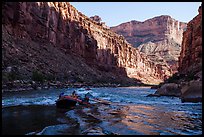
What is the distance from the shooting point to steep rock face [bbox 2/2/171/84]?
53.5 m

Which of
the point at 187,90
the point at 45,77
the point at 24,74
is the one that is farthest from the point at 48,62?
the point at 187,90

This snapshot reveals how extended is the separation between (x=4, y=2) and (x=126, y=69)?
64282mm

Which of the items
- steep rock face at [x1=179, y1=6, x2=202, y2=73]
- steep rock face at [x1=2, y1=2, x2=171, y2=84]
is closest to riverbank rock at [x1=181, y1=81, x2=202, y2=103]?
steep rock face at [x1=179, y1=6, x2=202, y2=73]

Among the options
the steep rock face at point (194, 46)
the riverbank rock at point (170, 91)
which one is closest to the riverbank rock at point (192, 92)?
the riverbank rock at point (170, 91)

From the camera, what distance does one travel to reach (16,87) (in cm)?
3659

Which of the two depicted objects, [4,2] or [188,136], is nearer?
[188,136]

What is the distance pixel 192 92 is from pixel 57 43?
56.1m

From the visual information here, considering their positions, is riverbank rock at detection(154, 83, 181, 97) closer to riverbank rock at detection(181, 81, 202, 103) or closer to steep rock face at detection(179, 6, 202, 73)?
riverbank rock at detection(181, 81, 202, 103)

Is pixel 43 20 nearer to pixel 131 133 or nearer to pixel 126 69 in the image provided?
pixel 126 69

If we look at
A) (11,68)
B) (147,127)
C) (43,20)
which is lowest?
(147,127)

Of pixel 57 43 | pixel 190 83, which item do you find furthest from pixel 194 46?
pixel 57 43

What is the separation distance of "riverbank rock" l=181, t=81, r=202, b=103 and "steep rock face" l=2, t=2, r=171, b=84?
30654mm

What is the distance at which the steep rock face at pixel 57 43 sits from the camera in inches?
2105

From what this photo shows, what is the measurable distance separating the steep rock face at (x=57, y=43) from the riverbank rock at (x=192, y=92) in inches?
1207
